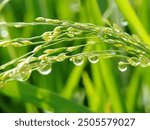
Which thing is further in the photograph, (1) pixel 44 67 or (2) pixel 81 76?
(2) pixel 81 76

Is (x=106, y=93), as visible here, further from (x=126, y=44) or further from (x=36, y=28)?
(x=126, y=44)

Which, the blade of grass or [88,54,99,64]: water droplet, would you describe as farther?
the blade of grass

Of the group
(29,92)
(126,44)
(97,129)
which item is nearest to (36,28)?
(29,92)

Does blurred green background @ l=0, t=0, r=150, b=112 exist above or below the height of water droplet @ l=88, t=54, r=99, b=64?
above

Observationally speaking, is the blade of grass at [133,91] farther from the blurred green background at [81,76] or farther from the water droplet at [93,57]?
the water droplet at [93,57]

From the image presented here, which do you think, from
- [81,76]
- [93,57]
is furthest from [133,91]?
[93,57]

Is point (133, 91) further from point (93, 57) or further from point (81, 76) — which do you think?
point (93, 57)

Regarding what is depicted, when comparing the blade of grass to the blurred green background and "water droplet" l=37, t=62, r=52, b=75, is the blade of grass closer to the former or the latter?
the blurred green background

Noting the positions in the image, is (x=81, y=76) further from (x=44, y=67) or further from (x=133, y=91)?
(x=44, y=67)

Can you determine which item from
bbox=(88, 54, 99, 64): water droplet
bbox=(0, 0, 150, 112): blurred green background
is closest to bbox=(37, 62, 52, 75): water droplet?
bbox=(88, 54, 99, 64): water droplet
